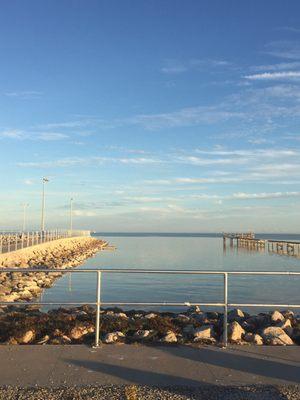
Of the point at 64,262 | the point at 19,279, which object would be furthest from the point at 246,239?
the point at 19,279

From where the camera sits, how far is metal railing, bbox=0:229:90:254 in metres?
41.7

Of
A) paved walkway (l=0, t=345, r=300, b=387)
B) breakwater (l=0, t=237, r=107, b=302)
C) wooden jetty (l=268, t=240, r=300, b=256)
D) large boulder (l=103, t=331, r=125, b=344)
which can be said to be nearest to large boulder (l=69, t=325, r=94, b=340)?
large boulder (l=103, t=331, r=125, b=344)

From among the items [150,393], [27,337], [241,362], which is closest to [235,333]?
[241,362]

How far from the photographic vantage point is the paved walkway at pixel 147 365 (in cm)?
565

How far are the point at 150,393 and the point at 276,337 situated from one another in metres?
3.92

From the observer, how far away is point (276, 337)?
8.41 m

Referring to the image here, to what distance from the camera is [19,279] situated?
2617 cm

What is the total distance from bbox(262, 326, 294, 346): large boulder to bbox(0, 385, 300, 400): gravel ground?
2908 mm

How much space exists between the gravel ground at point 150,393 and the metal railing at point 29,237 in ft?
111

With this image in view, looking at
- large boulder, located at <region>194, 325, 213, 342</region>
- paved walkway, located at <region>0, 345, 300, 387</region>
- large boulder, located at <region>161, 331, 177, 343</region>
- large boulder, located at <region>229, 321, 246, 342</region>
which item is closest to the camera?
paved walkway, located at <region>0, 345, 300, 387</region>

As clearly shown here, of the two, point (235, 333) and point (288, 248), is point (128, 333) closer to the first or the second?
point (235, 333)

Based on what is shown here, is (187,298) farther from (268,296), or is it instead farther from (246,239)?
(246,239)

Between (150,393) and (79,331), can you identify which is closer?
(150,393)

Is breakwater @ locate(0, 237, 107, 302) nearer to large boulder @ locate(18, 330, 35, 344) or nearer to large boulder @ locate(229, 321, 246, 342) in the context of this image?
large boulder @ locate(18, 330, 35, 344)
